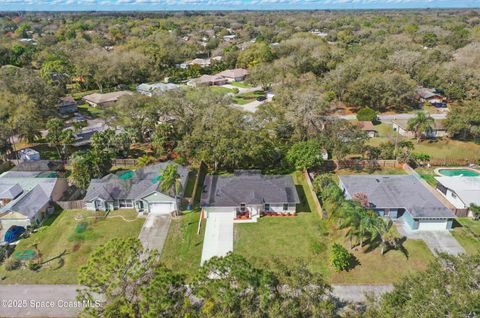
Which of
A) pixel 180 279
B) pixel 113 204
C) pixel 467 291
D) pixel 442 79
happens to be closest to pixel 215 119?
pixel 113 204

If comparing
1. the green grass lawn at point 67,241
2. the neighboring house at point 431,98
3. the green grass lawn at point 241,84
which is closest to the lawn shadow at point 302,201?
the green grass lawn at point 67,241

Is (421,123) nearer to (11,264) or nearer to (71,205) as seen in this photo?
(71,205)

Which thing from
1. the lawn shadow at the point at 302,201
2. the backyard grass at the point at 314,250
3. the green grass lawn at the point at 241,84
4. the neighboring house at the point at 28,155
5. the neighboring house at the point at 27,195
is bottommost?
the green grass lawn at the point at 241,84

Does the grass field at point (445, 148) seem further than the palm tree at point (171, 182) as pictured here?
Yes

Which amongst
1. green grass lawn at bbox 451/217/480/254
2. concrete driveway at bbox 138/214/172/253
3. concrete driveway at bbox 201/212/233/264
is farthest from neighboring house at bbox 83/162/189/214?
green grass lawn at bbox 451/217/480/254

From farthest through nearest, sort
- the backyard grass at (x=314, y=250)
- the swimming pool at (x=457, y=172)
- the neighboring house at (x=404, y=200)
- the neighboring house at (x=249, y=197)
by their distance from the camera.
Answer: the swimming pool at (x=457, y=172), the neighboring house at (x=249, y=197), the neighboring house at (x=404, y=200), the backyard grass at (x=314, y=250)

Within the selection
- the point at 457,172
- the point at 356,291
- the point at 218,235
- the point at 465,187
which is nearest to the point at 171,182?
the point at 218,235

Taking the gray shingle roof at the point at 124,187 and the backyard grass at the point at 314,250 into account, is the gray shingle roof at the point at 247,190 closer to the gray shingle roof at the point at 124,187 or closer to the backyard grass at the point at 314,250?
the backyard grass at the point at 314,250
